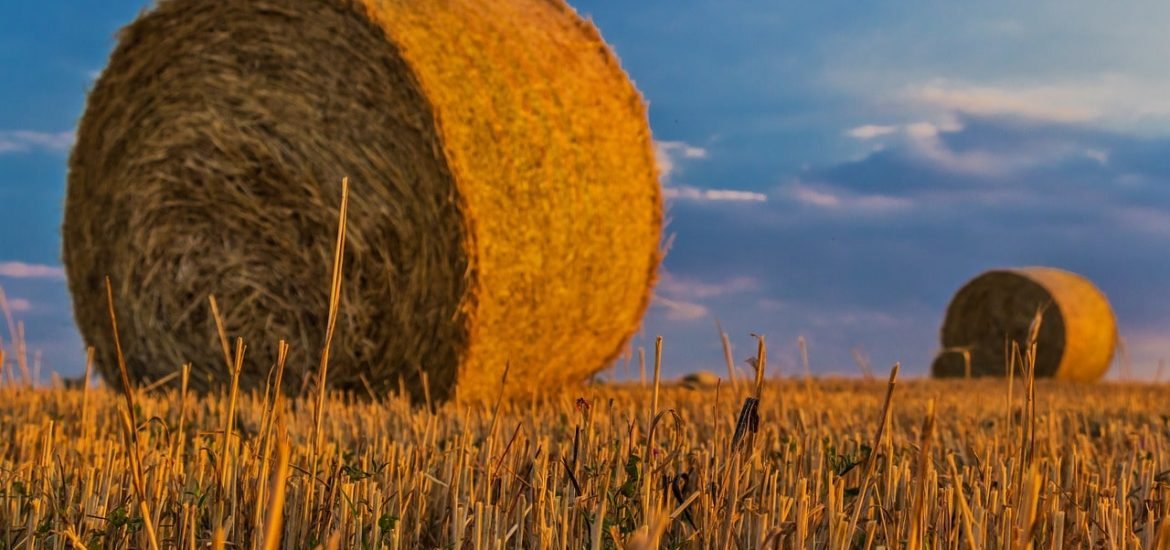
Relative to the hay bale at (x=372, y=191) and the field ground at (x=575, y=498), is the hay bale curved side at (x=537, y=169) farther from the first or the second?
the field ground at (x=575, y=498)

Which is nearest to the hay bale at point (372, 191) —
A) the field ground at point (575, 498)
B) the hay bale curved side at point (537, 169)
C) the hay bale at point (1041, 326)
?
the hay bale curved side at point (537, 169)

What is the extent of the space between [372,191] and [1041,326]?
9029mm

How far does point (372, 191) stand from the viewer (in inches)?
214

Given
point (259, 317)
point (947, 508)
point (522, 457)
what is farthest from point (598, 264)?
point (947, 508)

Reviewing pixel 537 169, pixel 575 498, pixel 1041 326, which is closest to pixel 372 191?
pixel 537 169

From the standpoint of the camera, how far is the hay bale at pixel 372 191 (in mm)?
5309

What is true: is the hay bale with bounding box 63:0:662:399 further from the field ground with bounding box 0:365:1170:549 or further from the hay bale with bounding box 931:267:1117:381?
the hay bale with bounding box 931:267:1117:381

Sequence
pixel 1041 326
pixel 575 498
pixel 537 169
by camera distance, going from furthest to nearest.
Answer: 1. pixel 1041 326
2. pixel 537 169
3. pixel 575 498

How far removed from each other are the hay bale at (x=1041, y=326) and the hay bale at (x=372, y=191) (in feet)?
22.3

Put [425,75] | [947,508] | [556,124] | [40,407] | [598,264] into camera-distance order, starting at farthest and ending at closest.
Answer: [598,264], [556,124], [425,75], [40,407], [947,508]

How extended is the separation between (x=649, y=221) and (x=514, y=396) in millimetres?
1305

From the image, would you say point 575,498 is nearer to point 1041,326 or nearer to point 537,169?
point 537,169

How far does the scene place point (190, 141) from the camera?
598 cm

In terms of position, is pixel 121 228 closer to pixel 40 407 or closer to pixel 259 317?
pixel 259 317
